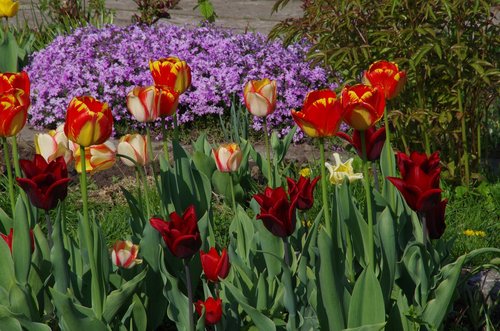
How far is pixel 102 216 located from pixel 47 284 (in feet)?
4.98

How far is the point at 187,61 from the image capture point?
18.4 ft

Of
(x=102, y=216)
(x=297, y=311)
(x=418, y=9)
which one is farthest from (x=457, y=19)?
(x=297, y=311)

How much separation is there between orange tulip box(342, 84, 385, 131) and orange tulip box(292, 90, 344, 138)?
29mm

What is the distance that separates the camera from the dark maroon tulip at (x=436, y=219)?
96.1 inches

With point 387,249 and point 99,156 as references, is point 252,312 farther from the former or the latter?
point 99,156

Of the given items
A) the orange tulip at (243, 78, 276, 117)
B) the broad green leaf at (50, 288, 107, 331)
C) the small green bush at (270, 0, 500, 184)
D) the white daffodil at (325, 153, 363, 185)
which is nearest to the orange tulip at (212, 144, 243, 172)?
the orange tulip at (243, 78, 276, 117)

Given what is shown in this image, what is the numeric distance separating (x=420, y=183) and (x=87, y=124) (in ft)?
2.79

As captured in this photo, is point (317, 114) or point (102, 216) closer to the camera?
point (317, 114)

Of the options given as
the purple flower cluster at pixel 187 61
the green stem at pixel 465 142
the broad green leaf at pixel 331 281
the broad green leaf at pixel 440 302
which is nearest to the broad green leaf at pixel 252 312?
the broad green leaf at pixel 331 281

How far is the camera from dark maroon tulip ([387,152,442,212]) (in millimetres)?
2271

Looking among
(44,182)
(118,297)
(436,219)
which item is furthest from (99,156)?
(436,219)

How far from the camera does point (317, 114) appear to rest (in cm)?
219

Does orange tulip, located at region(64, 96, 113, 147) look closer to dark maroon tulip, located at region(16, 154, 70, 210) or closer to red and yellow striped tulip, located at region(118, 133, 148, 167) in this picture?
dark maroon tulip, located at region(16, 154, 70, 210)

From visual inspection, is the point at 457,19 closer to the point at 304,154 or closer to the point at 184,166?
the point at 304,154
